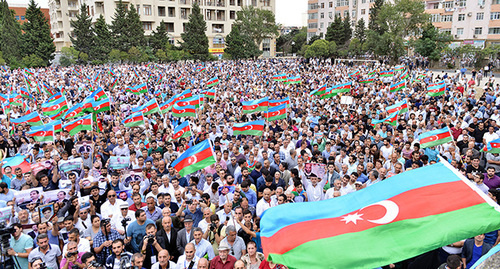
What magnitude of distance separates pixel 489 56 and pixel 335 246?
48.3m

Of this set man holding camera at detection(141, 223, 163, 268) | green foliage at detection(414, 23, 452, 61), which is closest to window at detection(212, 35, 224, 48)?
green foliage at detection(414, 23, 452, 61)

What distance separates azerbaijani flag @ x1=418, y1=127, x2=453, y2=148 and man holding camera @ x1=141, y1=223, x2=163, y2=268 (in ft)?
25.5

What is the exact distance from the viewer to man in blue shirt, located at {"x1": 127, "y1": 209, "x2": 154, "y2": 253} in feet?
21.4

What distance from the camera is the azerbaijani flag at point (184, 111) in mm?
14398

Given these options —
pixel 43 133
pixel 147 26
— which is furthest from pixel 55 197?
pixel 147 26

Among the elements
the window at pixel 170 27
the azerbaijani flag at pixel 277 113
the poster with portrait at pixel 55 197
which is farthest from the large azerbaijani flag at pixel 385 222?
the window at pixel 170 27

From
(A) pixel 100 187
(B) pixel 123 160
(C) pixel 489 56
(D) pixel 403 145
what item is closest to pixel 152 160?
(B) pixel 123 160

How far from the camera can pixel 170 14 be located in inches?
2933

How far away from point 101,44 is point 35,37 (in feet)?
29.1

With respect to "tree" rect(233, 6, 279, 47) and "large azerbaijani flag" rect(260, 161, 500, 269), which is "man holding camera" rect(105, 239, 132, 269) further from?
"tree" rect(233, 6, 279, 47)

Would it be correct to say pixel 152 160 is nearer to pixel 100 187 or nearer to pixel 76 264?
pixel 100 187

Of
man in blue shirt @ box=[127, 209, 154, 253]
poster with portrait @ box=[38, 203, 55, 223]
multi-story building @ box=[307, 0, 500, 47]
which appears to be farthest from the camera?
multi-story building @ box=[307, 0, 500, 47]

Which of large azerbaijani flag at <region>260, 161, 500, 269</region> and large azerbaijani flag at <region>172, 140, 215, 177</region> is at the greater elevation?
large azerbaijani flag at <region>260, 161, 500, 269</region>

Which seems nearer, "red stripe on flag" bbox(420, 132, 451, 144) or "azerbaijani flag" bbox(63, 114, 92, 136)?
"red stripe on flag" bbox(420, 132, 451, 144)
